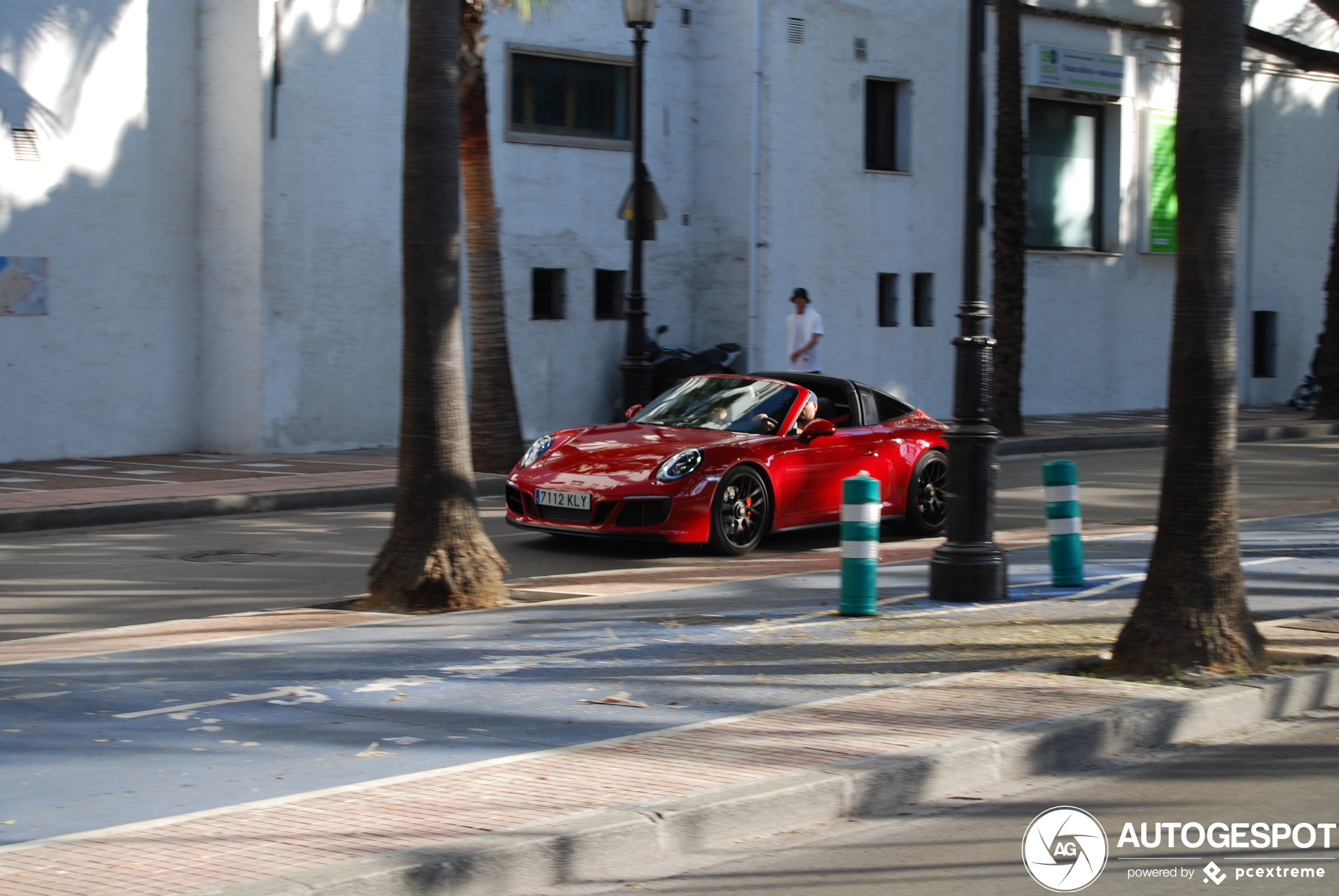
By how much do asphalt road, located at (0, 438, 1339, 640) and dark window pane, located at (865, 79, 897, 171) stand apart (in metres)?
10.8

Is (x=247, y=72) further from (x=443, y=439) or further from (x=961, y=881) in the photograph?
(x=961, y=881)

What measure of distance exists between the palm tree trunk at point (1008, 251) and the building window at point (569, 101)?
560cm

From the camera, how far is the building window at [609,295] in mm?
23891

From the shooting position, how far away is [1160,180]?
1215 inches

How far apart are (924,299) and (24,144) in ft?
48.7

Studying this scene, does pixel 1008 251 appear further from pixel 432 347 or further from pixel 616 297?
pixel 432 347

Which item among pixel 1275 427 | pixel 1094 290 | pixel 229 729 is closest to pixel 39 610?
pixel 229 729

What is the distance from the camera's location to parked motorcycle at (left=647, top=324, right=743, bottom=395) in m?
23.2

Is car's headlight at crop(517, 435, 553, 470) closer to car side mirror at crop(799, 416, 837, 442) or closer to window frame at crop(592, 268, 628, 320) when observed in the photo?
car side mirror at crop(799, 416, 837, 442)

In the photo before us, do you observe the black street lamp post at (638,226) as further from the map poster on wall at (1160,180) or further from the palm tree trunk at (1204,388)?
the map poster on wall at (1160,180)

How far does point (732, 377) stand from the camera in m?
13.6

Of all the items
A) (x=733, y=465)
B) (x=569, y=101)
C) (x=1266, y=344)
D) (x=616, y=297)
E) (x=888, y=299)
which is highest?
(x=569, y=101)

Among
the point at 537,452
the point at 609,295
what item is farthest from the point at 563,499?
the point at 609,295

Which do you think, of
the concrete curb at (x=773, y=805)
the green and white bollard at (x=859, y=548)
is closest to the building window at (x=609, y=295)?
the green and white bollard at (x=859, y=548)
